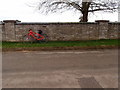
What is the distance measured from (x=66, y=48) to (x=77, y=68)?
4.24m

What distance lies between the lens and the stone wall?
38.7 ft

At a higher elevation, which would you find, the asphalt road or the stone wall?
A: the stone wall

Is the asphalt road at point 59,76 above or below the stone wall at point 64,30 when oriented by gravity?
below

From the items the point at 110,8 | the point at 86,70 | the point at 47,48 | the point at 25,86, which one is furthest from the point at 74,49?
the point at 110,8

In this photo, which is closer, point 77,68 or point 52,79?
point 52,79

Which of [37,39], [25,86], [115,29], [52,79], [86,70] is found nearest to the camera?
[25,86]

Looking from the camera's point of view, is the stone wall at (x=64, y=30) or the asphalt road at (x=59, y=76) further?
the stone wall at (x=64, y=30)

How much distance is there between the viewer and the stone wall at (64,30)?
1178 cm

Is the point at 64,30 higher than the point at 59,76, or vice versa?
the point at 64,30

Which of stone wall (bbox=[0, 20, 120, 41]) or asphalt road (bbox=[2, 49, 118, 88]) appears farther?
stone wall (bbox=[0, 20, 120, 41])

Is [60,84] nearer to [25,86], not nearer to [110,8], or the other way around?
[25,86]

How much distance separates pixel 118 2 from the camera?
13711 mm

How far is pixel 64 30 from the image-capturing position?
479 inches

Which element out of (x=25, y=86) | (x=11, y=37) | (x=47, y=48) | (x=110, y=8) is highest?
(x=110, y=8)
